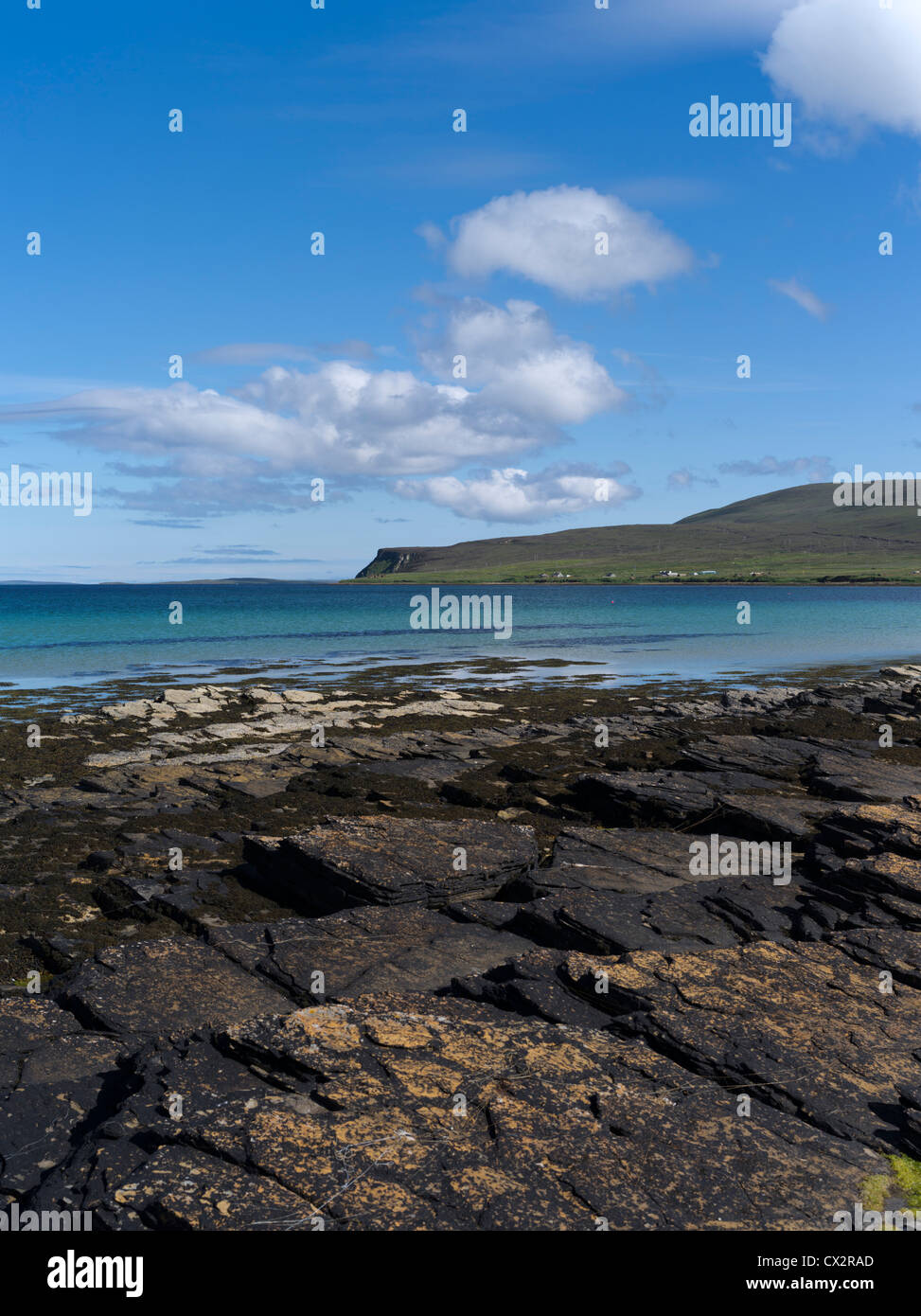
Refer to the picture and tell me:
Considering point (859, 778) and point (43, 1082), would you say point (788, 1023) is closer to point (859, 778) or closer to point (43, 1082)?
point (43, 1082)

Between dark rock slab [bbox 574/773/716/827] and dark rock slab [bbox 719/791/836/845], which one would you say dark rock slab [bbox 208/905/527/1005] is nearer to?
dark rock slab [bbox 719/791/836/845]

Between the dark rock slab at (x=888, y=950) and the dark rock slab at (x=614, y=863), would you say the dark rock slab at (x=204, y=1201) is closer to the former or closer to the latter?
the dark rock slab at (x=888, y=950)

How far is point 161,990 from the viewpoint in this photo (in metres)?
11.6

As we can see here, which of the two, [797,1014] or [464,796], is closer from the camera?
[797,1014]

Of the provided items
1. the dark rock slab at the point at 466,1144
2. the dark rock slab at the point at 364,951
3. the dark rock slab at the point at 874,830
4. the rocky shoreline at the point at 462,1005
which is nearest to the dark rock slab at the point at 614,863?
the rocky shoreline at the point at 462,1005

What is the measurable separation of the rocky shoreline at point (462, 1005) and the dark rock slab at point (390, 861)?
0.06 metres

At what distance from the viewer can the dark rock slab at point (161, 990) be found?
1102 centimetres

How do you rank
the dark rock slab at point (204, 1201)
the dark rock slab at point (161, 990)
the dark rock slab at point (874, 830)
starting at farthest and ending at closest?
1. the dark rock slab at point (874, 830)
2. the dark rock slab at point (161, 990)
3. the dark rock slab at point (204, 1201)

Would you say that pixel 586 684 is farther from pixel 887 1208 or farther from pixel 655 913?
pixel 887 1208

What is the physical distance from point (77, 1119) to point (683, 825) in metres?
14.4

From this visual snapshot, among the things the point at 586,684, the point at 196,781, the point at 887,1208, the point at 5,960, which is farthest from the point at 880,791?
the point at 586,684

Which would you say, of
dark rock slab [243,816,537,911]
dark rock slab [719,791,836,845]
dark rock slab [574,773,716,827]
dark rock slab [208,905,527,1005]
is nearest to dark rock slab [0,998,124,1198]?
dark rock slab [208,905,527,1005]

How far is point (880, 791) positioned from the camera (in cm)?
2212

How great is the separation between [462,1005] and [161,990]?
12.8ft
